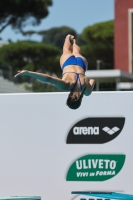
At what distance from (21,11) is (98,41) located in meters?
9.76

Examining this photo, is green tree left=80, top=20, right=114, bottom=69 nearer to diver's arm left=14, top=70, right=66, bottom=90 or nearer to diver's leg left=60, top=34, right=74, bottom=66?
diver's leg left=60, top=34, right=74, bottom=66

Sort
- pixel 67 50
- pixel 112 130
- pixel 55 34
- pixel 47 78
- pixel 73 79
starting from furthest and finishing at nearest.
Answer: pixel 55 34
pixel 112 130
pixel 67 50
pixel 73 79
pixel 47 78

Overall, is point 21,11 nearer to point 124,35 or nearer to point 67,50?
point 124,35

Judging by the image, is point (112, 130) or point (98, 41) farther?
point (98, 41)

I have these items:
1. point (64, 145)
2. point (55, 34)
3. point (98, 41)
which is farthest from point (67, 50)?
point (55, 34)

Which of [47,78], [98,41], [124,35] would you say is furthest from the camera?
[98,41]

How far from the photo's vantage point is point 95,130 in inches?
238

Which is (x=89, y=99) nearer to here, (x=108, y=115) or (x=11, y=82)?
(x=108, y=115)

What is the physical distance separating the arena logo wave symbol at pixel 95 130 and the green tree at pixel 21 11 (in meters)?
25.5

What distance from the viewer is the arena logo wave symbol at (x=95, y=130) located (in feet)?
19.7

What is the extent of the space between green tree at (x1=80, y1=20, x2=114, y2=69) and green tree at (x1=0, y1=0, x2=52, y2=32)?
21.7ft

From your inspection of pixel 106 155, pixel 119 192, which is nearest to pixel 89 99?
pixel 106 155

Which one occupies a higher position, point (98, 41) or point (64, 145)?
point (98, 41)

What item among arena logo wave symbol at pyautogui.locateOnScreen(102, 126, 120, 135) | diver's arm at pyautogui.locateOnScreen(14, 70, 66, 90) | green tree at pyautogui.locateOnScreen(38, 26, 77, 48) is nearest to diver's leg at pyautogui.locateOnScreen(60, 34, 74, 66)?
diver's arm at pyautogui.locateOnScreen(14, 70, 66, 90)
